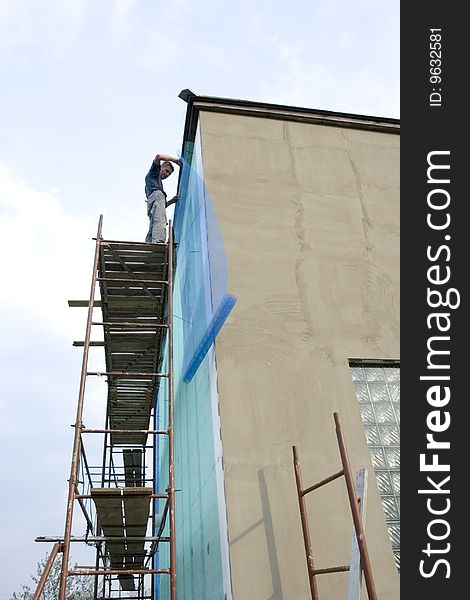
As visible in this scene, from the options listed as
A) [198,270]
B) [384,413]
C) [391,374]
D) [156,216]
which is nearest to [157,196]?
[156,216]

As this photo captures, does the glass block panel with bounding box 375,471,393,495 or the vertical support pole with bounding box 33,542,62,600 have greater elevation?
the glass block panel with bounding box 375,471,393,495

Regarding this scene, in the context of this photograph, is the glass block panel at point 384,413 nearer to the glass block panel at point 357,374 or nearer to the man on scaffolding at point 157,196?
the glass block panel at point 357,374

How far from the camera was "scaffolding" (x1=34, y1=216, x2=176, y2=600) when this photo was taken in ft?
19.3

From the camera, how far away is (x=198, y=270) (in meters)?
7.68

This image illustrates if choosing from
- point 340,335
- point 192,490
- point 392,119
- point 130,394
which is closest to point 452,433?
point 340,335

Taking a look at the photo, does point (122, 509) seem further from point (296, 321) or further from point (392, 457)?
point (392, 457)

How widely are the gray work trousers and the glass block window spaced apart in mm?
3709

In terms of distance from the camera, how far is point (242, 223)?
7492mm

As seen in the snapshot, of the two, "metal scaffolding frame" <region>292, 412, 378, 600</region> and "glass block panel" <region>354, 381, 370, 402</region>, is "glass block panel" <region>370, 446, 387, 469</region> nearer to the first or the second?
"glass block panel" <region>354, 381, 370, 402</region>

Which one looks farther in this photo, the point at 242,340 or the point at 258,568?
the point at 242,340

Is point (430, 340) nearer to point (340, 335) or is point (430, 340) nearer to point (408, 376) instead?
point (408, 376)

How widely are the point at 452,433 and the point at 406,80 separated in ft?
11.1

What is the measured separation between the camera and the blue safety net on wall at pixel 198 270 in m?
6.80

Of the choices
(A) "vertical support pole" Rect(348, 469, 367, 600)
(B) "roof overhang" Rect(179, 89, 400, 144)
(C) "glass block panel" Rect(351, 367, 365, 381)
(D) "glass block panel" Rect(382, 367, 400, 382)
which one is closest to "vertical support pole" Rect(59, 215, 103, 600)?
(A) "vertical support pole" Rect(348, 469, 367, 600)
